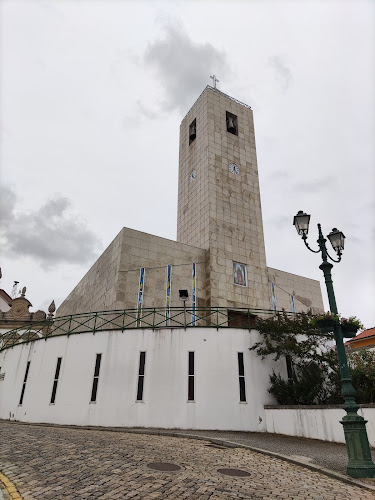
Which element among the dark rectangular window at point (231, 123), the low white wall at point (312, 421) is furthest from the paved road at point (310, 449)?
the dark rectangular window at point (231, 123)

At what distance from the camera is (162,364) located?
16.7m

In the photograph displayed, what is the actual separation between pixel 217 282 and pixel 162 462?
749 inches

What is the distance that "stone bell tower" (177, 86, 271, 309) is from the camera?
27891mm

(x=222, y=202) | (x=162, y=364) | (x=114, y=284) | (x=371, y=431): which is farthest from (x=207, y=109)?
(x=371, y=431)

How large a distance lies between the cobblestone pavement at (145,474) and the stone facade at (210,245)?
13774mm

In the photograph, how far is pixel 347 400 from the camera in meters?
8.98

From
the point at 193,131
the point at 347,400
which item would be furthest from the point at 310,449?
the point at 193,131

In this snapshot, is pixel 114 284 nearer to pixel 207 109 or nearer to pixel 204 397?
pixel 204 397

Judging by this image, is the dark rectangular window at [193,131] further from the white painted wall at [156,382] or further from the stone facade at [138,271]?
the white painted wall at [156,382]

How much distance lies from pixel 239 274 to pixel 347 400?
19.6 m

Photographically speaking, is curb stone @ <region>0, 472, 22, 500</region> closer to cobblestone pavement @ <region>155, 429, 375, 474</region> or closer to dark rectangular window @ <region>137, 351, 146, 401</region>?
cobblestone pavement @ <region>155, 429, 375, 474</region>

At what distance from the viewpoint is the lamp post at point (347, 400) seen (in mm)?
7969

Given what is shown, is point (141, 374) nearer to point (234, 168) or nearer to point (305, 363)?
point (305, 363)

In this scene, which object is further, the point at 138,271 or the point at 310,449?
the point at 138,271
